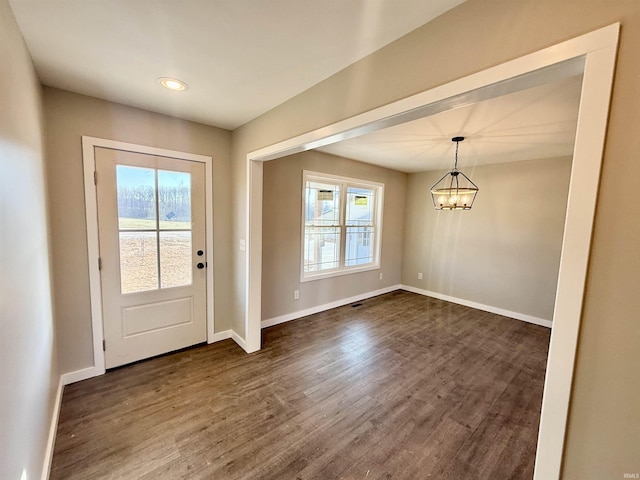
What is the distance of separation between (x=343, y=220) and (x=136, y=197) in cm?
281

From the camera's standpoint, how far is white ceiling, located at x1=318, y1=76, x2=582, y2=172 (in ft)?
6.72

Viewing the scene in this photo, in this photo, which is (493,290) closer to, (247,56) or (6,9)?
(247,56)

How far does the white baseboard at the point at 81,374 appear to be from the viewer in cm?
228

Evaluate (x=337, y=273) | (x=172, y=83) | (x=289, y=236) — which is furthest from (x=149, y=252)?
(x=337, y=273)

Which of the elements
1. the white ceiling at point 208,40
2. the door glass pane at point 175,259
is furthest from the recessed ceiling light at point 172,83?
the door glass pane at point 175,259

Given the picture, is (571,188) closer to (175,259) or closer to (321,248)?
(175,259)

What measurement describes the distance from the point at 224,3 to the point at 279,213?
2415 mm

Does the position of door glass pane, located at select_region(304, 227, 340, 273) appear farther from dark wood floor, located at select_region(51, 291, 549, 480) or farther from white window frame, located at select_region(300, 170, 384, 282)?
dark wood floor, located at select_region(51, 291, 549, 480)

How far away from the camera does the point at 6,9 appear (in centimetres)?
117

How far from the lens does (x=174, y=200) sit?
265cm

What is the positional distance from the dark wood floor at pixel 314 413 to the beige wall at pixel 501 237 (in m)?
1.05

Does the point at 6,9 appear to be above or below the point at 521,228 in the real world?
above

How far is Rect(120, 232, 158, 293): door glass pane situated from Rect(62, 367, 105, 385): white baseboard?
717 mm

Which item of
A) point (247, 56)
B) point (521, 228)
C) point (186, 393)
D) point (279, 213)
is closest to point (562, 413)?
point (247, 56)
